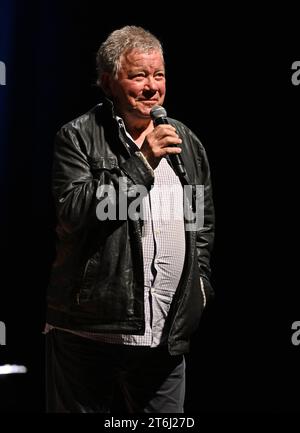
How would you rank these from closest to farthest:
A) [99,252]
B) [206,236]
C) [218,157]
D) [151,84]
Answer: [99,252] < [151,84] < [206,236] < [218,157]

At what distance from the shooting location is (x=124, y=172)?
1802mm

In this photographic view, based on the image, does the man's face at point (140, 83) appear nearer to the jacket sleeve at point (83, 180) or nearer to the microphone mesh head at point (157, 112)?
the microphone mesh head at point (157, 112)

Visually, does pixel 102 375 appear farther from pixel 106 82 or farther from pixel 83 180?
pixel 106 82

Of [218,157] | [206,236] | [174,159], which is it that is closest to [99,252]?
[174,159]

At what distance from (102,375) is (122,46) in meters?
0.86

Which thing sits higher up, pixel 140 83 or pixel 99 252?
pixel 140 83

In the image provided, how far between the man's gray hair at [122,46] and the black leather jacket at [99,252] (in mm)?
120

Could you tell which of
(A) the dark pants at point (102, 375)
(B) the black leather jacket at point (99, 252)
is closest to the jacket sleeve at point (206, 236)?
(B) the black leather jacket at point (99, 252)

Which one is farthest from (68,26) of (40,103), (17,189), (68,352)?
(68,352)

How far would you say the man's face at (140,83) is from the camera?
1949 millimetres

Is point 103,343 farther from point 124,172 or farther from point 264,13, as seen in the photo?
point 264,13

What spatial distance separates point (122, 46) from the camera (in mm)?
1975

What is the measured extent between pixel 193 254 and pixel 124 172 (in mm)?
319

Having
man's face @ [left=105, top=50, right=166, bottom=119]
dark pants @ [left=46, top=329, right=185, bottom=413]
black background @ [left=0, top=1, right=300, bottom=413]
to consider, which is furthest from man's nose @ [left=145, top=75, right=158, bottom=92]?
black background @ [left=0, top=1, right=300, bottom=413]
